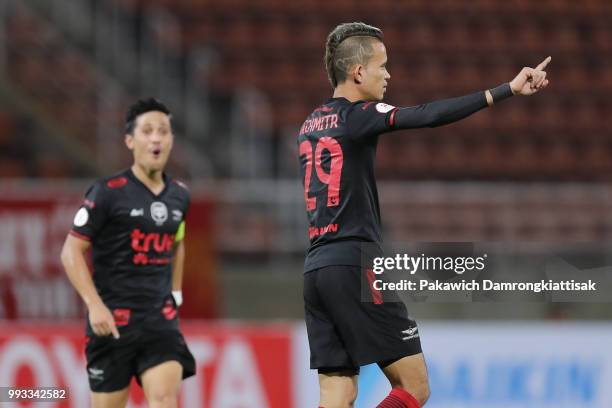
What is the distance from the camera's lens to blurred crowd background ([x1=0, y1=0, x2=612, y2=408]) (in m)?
8.16

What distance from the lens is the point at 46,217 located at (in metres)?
9.89

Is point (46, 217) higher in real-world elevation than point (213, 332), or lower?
higher

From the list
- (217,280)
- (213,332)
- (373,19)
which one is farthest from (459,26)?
(213,332)

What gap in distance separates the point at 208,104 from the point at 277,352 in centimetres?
701

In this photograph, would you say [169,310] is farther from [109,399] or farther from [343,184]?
[343,184]

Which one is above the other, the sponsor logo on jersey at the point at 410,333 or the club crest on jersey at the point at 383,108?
the club crest on jersey at the point at 383,108

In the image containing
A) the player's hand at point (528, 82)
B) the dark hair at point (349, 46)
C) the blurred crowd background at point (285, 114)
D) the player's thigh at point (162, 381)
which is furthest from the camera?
the blurred crowd background at point (285, 114)

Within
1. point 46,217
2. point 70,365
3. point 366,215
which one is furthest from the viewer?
point 46,217

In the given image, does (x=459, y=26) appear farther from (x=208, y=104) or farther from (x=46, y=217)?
(x=46, y=217)

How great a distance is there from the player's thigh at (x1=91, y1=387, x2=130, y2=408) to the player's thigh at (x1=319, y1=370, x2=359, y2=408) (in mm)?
1430

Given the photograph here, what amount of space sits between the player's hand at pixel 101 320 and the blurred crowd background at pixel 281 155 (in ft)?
8.65

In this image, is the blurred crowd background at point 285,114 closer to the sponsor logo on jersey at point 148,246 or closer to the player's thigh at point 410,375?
the sponsor logo on jersey at point 148,246

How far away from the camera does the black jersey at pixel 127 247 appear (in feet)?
18.6

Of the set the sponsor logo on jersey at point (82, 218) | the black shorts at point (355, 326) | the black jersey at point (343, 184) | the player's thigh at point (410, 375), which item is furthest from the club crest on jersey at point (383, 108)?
the sponsor logo on jersey at point (82, 218)
